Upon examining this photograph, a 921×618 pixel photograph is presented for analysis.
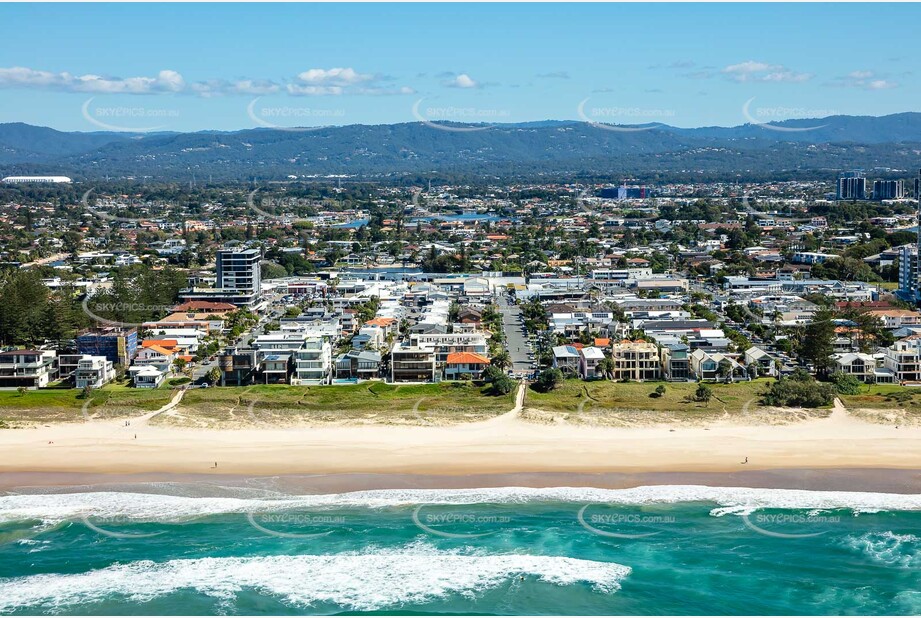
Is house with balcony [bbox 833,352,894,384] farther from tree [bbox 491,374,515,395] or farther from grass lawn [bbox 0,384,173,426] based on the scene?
grass lawn [bbox 0,384,173,426]

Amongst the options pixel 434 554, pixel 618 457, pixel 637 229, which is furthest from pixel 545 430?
pixel 637 229

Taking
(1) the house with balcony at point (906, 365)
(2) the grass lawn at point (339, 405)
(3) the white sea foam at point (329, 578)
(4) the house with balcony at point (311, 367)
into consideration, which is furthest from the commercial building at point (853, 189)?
(3) the white sea foam at point (329, 578)

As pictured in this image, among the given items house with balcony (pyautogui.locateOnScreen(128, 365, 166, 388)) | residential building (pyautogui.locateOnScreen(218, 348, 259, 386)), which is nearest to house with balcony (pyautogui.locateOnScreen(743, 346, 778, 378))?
residential building (pyautogui.locateOnScreen(218, 348, 259, 386))

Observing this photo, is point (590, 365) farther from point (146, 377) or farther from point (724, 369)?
point (146, 377)

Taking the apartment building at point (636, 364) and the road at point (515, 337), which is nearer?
the apartment building at point (636, 364)

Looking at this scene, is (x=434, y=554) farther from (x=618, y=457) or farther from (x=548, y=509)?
(x=618, y=457)

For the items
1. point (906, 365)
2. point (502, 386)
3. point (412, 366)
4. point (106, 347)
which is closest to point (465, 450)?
point (502, 386)

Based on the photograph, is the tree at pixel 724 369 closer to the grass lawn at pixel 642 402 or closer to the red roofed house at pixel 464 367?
the grass lawn at pixel 642 402
